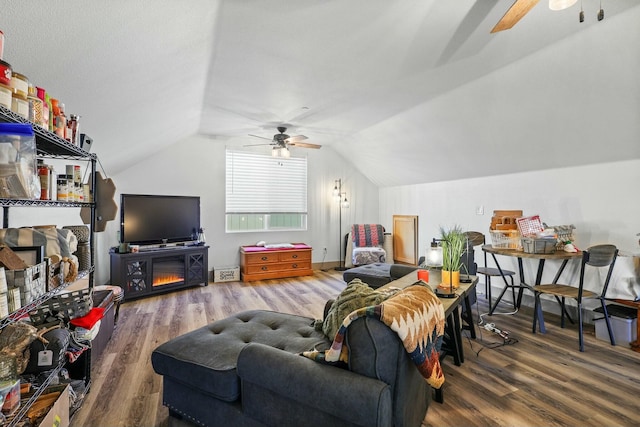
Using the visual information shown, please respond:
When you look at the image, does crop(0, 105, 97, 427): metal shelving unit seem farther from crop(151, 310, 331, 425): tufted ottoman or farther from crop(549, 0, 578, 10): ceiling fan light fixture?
crop(549, 0, 578, 10): ceiling fan light fixture

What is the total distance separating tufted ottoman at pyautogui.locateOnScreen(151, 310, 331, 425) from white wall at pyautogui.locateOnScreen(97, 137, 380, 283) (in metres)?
3.56

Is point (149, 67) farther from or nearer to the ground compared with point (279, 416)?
farther from the ground

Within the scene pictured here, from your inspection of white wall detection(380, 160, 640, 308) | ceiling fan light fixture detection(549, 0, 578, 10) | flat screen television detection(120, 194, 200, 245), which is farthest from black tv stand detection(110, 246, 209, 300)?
ceiling fan light fixture detection(549, 0, 578, 10)

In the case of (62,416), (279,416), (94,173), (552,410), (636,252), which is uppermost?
(94,173)

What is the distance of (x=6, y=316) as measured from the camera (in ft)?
3.62

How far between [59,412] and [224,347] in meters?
0.88

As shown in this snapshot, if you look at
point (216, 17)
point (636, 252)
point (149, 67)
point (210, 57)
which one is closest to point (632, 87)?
point (636, 252)

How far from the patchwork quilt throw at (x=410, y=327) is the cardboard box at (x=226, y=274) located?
422 centimetres

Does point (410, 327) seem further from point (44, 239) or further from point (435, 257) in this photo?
point (44, 239)

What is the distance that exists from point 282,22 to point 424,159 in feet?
11.4

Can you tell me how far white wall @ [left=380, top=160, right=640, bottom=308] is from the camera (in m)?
3.07

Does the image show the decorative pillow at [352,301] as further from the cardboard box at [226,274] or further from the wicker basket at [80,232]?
the cardboard box at [226,274]

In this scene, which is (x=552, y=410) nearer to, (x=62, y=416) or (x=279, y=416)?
(x=279, y=416)

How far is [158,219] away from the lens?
15.3ft
